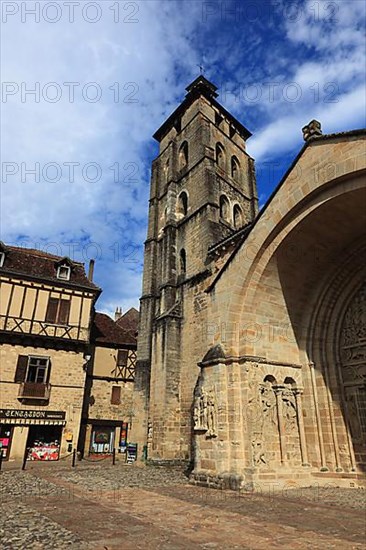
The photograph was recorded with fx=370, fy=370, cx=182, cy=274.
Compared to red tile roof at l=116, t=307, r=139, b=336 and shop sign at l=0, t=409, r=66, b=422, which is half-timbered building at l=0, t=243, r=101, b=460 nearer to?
shop sign at l=0, t=409, r=66, b=422

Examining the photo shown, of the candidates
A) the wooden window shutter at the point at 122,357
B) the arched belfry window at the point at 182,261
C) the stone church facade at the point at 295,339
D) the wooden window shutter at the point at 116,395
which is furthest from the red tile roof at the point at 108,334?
the stone church facade at the point at 295,339

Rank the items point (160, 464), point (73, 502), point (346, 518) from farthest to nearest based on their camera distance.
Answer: point (160, 464)
point (73, 502)
point (346, 518)

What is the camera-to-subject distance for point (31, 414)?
57.6ft

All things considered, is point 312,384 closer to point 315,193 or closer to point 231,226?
point 315,193

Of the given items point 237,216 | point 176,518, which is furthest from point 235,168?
point 176,518

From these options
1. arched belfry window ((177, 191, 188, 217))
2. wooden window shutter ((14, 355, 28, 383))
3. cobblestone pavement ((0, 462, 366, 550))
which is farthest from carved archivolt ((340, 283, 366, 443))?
wooden window shutter ((14, 355, 28, 383))

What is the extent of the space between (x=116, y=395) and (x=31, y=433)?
562cm

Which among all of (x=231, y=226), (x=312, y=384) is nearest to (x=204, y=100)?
(x=231, y=226)

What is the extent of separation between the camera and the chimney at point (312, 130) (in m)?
9.10

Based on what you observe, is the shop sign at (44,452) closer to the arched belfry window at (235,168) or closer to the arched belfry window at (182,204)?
the arched belfry window at (182,204)

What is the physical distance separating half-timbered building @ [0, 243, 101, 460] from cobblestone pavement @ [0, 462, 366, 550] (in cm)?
1000

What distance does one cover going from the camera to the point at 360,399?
9.05m

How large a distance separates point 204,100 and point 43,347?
17442 mm

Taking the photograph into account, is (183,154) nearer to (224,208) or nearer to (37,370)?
(224,208)
